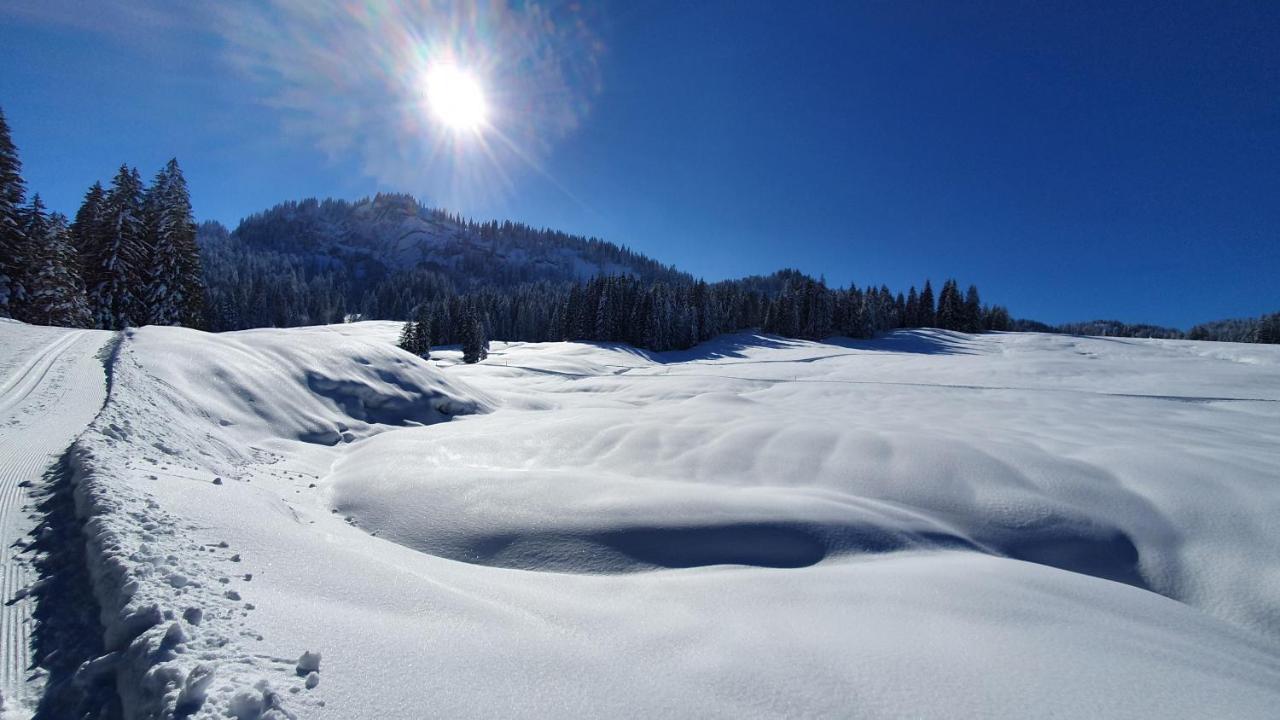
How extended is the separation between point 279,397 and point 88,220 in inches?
1313

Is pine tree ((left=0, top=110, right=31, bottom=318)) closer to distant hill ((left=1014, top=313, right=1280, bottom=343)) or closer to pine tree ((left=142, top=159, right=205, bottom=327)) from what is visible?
pine tree ((left=142, top=159, right=205, bottom=327))

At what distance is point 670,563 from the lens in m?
3.82

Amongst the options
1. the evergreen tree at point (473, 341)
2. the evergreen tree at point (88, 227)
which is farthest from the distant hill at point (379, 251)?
the evergreen tree at point (88, 227)

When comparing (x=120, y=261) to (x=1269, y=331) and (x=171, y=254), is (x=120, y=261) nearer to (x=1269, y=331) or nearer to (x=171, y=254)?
(x=171, y=254)

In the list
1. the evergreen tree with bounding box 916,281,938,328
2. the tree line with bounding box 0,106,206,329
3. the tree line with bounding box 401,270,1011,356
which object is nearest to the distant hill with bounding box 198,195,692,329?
the tree line with bounding box 401,270,1011,356

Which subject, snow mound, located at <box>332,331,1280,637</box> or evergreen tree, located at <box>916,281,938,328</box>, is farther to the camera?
evergreen tree, located at <box>916,281,938,328</box>


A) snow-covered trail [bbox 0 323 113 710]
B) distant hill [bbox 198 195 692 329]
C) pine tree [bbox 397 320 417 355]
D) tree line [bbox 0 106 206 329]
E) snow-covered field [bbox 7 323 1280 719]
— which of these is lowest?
snow-covered field [bbox 7 323 1280 719]

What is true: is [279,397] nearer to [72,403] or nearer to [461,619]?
[72,403]

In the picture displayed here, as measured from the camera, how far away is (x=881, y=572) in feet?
11.3

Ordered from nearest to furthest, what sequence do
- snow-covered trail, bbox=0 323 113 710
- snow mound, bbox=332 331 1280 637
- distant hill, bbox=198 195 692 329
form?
snow-covered trail, bbox=0 323 113 710, snow mound, bbox=332 331 1280 637, distant hill, bbox=198 195 692 329

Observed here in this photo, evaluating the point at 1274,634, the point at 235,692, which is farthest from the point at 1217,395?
the point at 235,692

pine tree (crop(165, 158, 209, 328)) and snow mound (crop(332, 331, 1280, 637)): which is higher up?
pine tree (crop(165, 158, 209, 328))

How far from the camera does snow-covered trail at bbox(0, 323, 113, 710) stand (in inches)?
74.1

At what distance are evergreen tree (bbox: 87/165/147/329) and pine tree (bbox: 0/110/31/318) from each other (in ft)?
11.4
